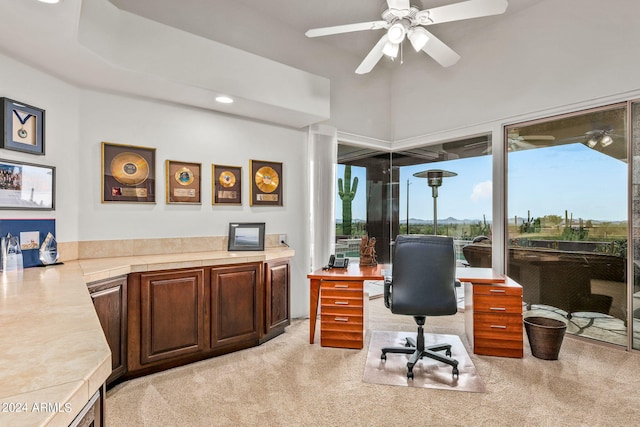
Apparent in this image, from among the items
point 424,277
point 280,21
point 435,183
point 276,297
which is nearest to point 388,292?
point 424,277

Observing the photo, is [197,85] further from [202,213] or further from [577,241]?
[577,241]

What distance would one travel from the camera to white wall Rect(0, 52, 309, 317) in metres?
2.73

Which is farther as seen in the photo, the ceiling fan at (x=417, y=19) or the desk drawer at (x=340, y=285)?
the desk drawer at (x=340, y=285)

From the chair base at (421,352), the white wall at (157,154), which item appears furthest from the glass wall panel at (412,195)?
the chair base at (421,352)

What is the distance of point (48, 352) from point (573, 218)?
13.7ft

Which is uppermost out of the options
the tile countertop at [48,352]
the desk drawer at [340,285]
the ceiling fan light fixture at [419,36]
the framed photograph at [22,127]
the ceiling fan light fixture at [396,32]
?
the ceiling fan light fixture at [419,36]

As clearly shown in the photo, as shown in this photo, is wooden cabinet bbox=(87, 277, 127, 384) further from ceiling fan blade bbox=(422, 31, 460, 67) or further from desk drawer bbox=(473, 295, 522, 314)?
ceiling fan blade bbox=(422, 31, 460, 67)

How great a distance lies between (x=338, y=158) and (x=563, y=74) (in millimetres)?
2627

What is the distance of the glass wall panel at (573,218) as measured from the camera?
3197mm

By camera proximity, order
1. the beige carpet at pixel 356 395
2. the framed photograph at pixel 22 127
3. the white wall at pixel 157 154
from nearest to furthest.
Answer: the beige carpet at pixel 356 395 < the framed photograph at pixel 22 127 < the white wall at pixel 157 154

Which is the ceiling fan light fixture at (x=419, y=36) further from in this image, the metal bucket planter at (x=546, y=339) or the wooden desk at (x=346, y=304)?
the metal bucket planter at (x=546, y=339)

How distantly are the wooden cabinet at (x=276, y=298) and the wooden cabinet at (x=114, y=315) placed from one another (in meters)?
1.24

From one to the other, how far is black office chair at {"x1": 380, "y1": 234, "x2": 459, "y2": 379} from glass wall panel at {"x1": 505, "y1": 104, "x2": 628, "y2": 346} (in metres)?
1.72

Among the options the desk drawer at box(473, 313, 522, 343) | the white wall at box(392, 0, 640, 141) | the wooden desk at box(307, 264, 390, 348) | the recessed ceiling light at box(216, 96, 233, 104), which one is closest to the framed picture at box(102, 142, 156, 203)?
the recessed ceiling light at box(216, 96, 233, 104)
